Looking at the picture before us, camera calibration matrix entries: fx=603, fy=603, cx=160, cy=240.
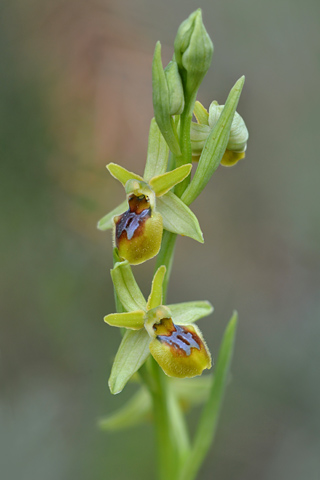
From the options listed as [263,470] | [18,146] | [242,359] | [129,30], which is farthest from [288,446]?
[129,30]

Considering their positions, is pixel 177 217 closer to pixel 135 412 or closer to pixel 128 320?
pixel 128 320

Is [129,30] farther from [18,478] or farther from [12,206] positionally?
[18,478]

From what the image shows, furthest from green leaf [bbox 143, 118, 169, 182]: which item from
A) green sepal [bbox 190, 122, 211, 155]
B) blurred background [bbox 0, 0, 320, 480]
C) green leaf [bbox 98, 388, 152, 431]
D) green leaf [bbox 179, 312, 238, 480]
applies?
blurred background [bbox 0, 0, 320, 480]

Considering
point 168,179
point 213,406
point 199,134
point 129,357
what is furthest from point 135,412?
point 199,134

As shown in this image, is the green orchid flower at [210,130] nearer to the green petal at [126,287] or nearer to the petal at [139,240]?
the petal at [139,240]

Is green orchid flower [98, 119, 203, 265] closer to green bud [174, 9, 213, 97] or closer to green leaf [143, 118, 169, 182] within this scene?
green leaf [143, 118, 169, 182]

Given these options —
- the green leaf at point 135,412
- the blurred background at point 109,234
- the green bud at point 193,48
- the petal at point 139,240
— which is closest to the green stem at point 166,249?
the petal at point 139,240
